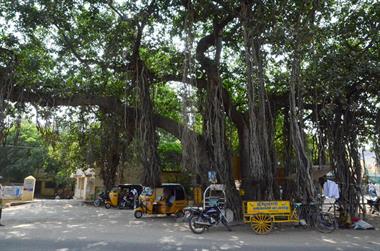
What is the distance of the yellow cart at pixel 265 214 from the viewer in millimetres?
9195

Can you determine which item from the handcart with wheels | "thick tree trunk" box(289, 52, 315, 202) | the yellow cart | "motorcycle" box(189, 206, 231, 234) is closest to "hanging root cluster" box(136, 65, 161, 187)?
"motorcycle" box(189, 206, 231, 234)

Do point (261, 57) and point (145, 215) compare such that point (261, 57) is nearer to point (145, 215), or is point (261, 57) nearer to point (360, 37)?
point (360, 37)

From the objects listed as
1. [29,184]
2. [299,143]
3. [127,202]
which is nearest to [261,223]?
[299,143]

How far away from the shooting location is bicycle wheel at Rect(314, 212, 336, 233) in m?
9.45

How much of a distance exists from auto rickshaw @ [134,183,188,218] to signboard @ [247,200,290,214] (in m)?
3.90

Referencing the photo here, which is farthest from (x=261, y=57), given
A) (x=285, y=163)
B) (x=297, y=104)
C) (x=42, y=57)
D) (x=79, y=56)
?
(x=42, y=57)

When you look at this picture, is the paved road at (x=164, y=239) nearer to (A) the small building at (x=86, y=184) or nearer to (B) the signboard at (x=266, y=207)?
(B) the signboard at (x=266, y=207)

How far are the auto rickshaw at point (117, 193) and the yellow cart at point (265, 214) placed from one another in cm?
960

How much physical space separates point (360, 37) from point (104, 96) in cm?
740

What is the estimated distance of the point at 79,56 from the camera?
1067cm

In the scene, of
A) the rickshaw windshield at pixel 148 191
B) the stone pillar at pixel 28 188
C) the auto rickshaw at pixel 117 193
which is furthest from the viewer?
the stone pillar at pixel 28 188

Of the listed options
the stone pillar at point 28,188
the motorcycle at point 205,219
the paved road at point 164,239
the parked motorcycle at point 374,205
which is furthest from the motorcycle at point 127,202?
the parked motorcycle at point 374,205

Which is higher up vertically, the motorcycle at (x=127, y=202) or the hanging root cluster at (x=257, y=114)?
the hanging root cluster at (x=257, y=114)

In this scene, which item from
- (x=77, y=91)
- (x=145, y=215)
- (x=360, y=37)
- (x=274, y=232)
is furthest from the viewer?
(x=145, y=215)
